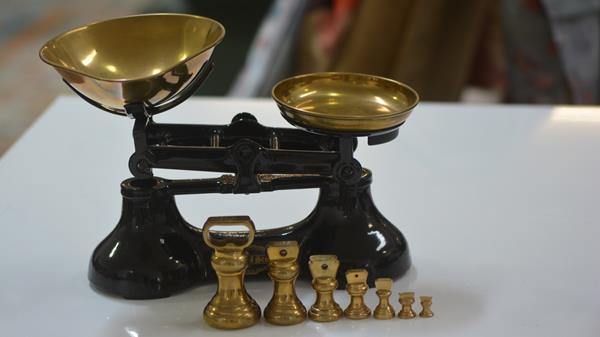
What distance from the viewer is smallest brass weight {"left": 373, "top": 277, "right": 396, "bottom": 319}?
0.61 metres

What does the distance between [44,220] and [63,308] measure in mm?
159

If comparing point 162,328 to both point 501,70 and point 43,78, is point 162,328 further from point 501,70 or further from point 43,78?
point 43,78

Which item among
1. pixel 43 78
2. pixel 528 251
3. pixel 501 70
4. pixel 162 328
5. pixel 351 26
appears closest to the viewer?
pixel 162 328

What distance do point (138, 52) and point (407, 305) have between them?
254 mm

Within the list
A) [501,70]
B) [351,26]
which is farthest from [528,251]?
[501,70]

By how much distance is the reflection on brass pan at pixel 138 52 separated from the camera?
61 cm

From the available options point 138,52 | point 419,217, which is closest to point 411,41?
point 419,217

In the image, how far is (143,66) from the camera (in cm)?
68

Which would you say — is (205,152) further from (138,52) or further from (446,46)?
(446,46)

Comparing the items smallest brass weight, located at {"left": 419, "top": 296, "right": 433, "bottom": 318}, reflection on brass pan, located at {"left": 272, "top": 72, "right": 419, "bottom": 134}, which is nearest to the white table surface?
smallest brass weight, located at {"left": 419, "top": 296, "right": 433, "bottom": 318}

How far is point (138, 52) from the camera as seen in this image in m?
0.68

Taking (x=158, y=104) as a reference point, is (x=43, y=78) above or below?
below

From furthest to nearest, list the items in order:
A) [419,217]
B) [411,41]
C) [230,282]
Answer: [411,41] < [419,217] < [230,282]

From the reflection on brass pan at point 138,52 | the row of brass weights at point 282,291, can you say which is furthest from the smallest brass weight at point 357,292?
the reflection on brass pan at point 138,52
